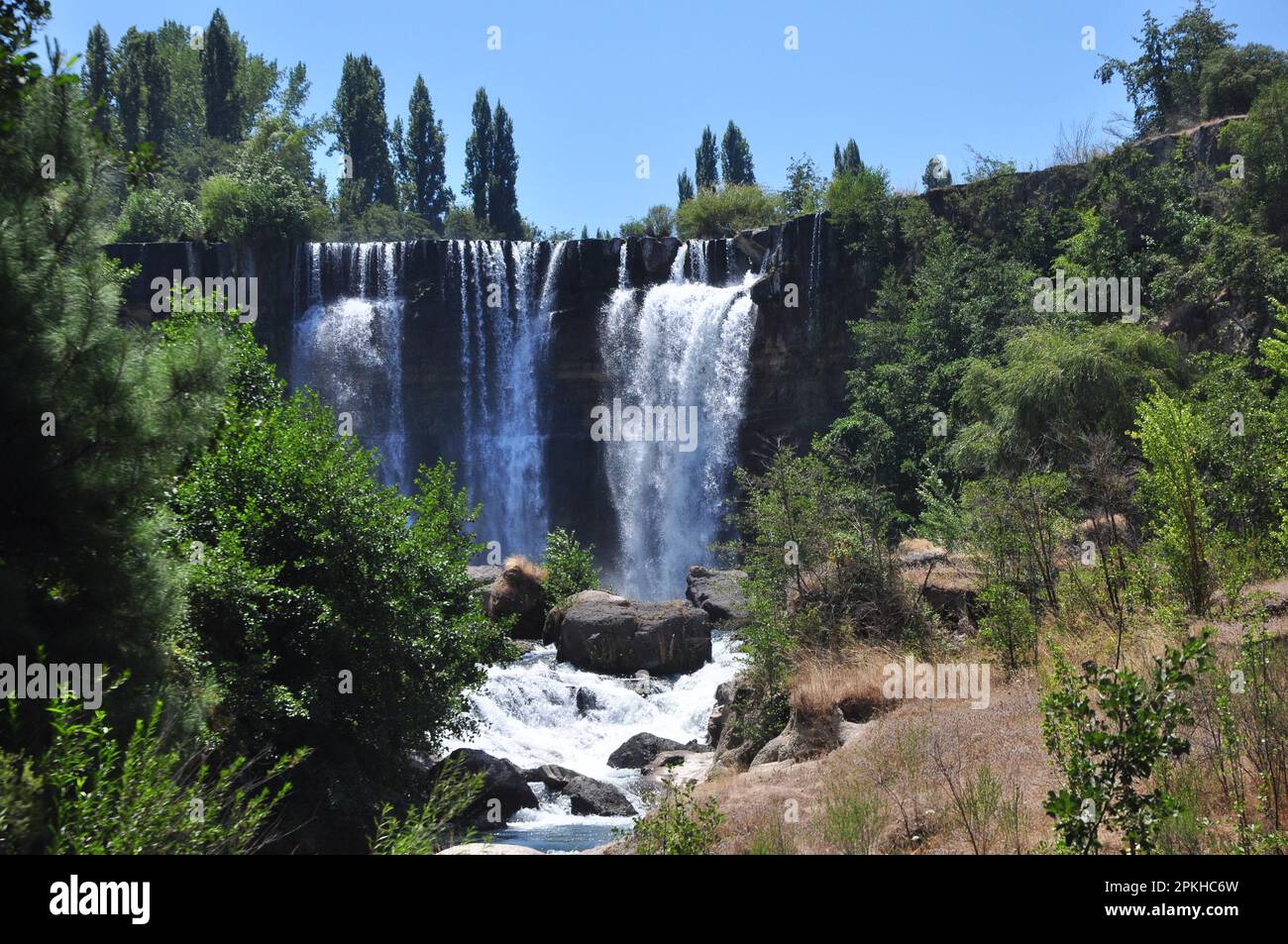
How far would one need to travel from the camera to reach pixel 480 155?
226ft

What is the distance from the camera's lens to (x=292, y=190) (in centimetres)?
4666

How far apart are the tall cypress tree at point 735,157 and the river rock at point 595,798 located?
62.9 m

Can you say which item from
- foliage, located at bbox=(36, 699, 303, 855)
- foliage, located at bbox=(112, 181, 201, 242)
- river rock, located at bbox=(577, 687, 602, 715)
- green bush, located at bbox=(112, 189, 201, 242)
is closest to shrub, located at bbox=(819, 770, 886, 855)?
foliage, located at bbox=(36, 699, 303, 855)

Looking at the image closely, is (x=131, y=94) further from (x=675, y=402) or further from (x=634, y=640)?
(x=634, y=640)

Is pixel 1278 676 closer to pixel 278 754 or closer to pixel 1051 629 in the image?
pixel 1051 629

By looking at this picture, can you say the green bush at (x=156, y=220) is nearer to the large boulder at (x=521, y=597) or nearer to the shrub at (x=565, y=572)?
the shrub at (x=565, y=572)

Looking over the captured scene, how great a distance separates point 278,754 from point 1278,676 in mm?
10081

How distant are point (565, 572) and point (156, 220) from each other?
32.5 meters

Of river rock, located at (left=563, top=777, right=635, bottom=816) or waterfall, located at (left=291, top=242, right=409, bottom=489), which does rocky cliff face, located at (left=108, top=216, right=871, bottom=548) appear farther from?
river rock, located at (left=563, top=777, right=635, bottom=816)

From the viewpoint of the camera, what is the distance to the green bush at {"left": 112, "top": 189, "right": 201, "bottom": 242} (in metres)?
50.3

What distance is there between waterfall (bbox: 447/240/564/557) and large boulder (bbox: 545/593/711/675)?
49.2 ft

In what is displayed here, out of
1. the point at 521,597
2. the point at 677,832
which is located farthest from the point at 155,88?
the point at 677,832

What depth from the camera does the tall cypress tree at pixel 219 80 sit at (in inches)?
2758
